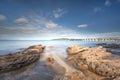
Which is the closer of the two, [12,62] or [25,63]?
[12,62]

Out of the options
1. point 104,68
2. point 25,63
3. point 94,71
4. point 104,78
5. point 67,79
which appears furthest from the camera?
Result: point 25,63

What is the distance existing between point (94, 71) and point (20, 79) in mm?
9286

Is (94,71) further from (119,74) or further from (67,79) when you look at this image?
(67,79)

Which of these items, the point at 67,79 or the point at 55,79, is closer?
the point at 67,79

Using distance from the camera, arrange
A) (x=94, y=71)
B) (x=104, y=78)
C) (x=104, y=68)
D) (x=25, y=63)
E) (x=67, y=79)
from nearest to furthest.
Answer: (x=67, y=79) < (x=104, y=78) < (x=104, y=68) < (x=94, y=71) < (x=25, y=63)

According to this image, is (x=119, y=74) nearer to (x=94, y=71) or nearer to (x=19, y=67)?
(x=94, y=71)

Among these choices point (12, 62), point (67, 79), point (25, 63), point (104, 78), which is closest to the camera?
point (67, 79)

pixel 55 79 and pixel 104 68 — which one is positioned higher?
pixel 104 68

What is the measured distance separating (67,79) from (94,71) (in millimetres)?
4772

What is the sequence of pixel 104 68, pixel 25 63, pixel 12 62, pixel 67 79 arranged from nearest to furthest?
pixel 67 79 → pixel 104 68 → pixel 12 62 → pixel 25 63

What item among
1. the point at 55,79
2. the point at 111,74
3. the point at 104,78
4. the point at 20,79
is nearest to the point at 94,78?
the point at 104,78

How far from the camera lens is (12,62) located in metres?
14.2

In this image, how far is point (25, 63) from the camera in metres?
15.7

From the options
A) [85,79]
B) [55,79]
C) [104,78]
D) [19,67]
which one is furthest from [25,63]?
[104,78]
